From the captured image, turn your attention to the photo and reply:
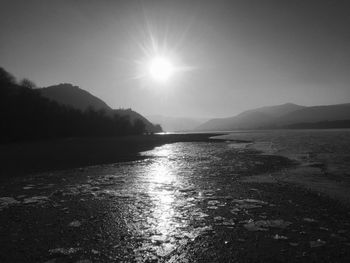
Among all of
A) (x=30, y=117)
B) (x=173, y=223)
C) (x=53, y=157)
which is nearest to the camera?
(x=173, y=223)

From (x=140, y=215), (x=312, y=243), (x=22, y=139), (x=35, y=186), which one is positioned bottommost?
(x=312, y=243)

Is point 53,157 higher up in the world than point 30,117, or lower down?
lower down

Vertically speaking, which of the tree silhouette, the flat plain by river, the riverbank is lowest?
the flat plain by river

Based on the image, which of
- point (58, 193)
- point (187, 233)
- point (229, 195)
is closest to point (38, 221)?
point (58, 193)

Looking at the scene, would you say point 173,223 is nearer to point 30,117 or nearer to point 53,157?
point 53,157

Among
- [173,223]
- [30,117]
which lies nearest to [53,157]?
[173,223]

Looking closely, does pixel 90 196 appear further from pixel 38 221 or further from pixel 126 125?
pixel 126 125

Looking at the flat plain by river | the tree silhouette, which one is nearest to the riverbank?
the flat plain by river

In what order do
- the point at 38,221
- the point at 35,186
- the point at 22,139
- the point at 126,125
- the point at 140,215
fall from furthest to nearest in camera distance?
the point at 126,125 → the point at 22,139 → the point at 35,186 → the point at 140,215 → the point at 38,221

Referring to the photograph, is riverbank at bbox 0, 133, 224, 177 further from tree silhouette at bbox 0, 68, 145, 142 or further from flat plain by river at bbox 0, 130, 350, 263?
tree silhouette at bbox 0, 68, 145, 142

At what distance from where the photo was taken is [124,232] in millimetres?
7578

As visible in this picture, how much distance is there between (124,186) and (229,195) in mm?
7003

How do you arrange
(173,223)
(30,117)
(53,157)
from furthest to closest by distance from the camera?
(30,117) → (53,157) → (173,223)

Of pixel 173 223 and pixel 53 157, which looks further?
pixel 53 157
